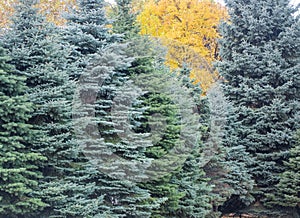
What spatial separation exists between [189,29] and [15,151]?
12976 millimetres

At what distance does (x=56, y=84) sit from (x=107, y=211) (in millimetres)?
2087

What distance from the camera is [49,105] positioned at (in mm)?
4715

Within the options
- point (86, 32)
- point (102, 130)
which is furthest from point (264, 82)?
point (102, 130)

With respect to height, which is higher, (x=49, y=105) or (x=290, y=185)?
(x=49, y=105)

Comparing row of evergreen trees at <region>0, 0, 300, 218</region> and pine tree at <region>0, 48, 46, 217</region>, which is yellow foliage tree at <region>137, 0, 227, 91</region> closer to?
row of evergreen trees at <region>0, 0, 300, 218</region>

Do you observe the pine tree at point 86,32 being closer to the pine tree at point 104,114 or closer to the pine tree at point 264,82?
the pine tree at point 104,114

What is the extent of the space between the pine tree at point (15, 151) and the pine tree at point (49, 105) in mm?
143

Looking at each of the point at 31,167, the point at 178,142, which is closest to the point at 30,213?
the point at 31,167

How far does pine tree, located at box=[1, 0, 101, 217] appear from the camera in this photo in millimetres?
4754

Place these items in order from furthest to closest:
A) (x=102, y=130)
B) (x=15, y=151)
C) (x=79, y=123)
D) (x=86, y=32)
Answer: (x=86, y=32) < (x=102, y=130) < (x=79, y=123) < (x=15, y=151)

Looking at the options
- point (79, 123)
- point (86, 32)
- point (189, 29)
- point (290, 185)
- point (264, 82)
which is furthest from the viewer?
point (189, 29)

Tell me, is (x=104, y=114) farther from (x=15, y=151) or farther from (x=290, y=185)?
(x=290, y=185)

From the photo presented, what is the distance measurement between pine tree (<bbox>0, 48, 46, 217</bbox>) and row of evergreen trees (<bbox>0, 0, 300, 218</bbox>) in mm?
16

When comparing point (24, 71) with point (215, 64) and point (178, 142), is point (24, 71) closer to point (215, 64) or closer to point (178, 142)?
point (178, 142)
